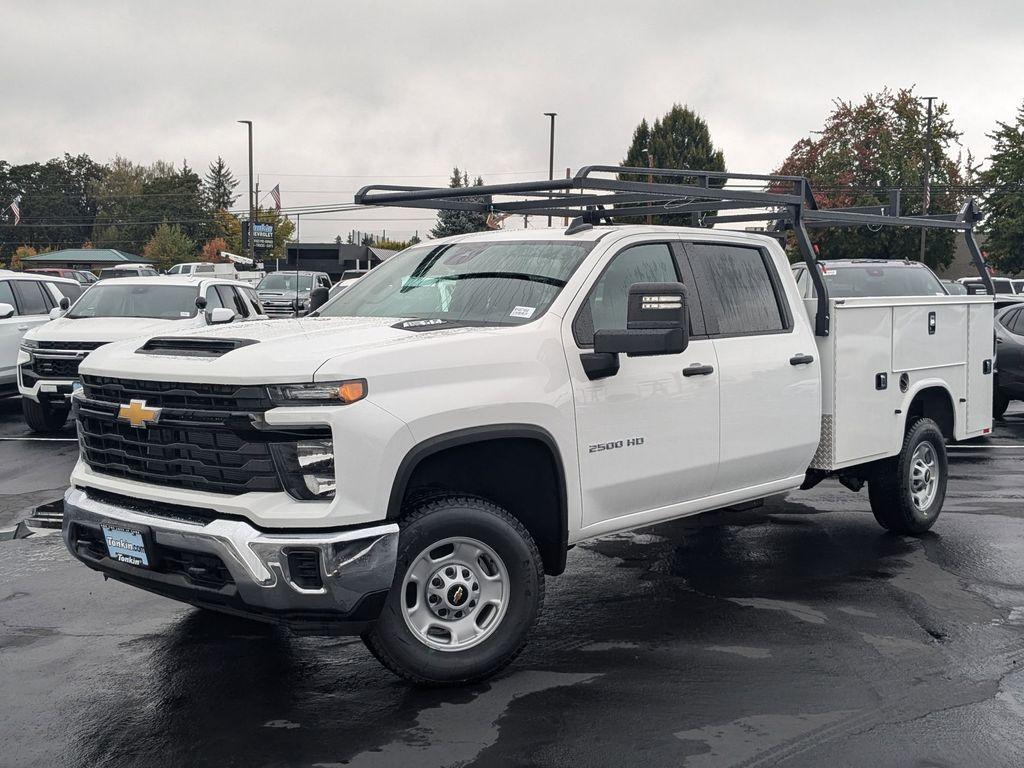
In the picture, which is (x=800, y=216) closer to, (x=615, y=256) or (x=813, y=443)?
(x=813, y=443)

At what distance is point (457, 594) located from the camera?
15.1ft

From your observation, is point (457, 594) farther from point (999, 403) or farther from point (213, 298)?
point (999, 403)

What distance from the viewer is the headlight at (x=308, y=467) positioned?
163 inches

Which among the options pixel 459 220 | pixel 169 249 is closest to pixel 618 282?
pixel 459 220

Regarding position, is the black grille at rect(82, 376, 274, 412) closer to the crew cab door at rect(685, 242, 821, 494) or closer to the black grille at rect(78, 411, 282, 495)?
the black grille at rect(78, 411, 282, 495)

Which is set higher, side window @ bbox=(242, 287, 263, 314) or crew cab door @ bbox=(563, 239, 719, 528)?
side window @ bbox=(242, 287, 263, 314)

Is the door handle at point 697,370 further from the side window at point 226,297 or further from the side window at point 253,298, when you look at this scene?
the side window at point 253,298

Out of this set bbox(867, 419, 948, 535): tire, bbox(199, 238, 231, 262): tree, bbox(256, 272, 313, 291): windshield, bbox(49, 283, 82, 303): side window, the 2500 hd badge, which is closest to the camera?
the 2500 hd badge

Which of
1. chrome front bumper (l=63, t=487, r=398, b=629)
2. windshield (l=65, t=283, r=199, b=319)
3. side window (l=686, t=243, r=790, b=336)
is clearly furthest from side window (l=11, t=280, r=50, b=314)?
chrome front bumper (l=63, t=487, r=398, b=629)

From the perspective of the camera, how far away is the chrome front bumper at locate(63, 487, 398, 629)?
407 centimetres

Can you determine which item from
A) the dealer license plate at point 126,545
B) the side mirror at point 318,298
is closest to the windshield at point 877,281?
the side mirror at point 318,298

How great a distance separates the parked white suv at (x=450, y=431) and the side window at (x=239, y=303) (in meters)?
8.66

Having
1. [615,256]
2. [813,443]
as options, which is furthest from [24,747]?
[813,443]

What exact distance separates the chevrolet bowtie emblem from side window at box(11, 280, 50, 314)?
11.2 metres
